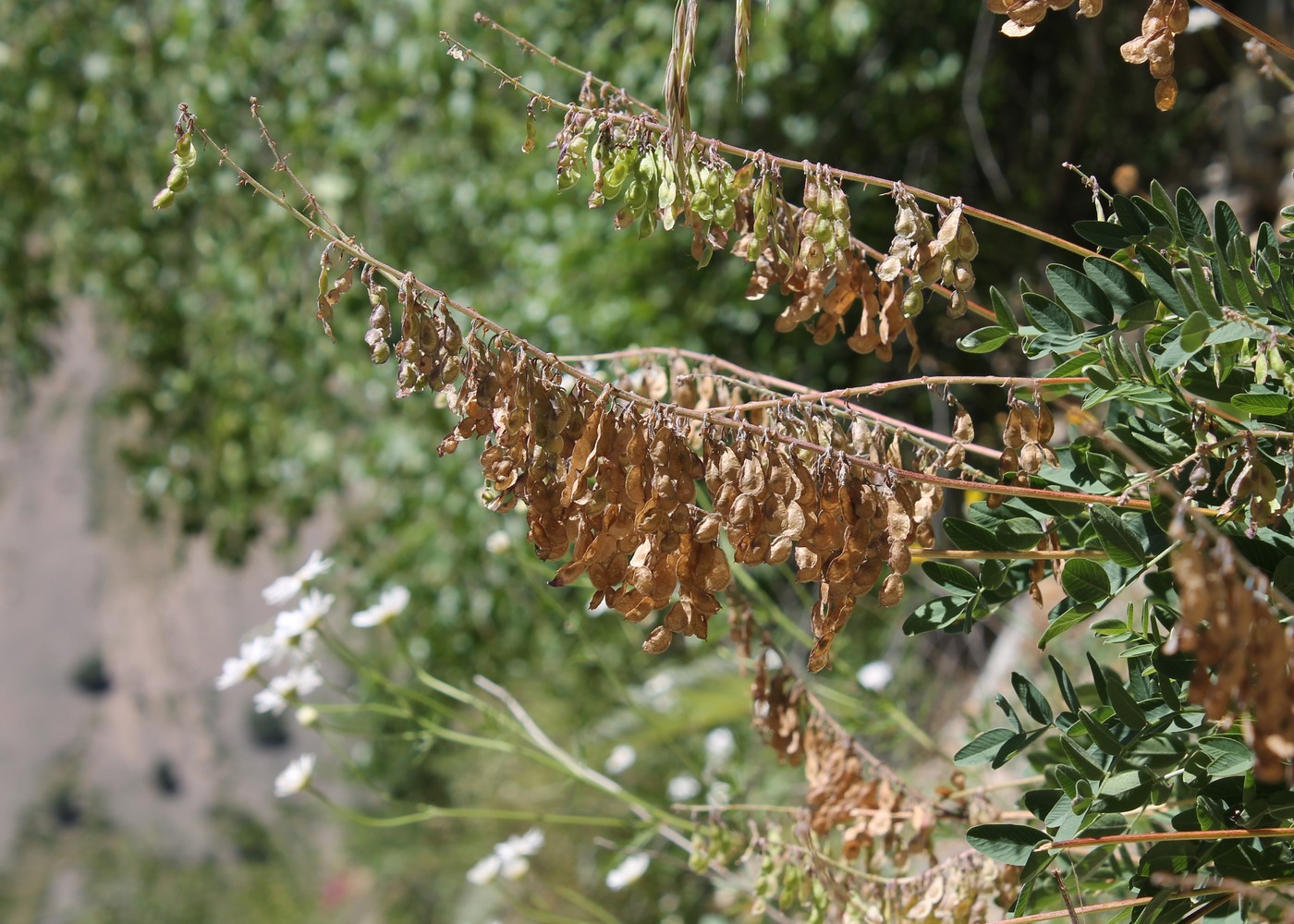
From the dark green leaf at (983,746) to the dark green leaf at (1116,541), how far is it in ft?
0.39

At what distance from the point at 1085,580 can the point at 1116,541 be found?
4cm

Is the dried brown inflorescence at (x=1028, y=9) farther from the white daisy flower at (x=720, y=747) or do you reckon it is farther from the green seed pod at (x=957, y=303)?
the white daisy flower at (x=720, y=747)

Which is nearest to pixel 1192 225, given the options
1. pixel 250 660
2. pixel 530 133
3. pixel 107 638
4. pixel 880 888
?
pixel 530 133

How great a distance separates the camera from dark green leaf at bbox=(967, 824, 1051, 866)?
549 mm

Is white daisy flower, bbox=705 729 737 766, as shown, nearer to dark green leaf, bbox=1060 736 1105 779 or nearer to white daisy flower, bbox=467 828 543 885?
white daisy flower, bbox=467 828 543 885

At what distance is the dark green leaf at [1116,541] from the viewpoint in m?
0.50

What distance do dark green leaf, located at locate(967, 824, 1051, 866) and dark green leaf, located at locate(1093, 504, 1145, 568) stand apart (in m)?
0.14

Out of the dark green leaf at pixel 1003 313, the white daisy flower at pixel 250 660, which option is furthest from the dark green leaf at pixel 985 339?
the white daisy flower at pixel 250 660

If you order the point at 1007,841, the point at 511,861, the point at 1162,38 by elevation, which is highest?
the point at 1162,38

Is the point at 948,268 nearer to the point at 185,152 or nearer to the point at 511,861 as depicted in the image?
the point at 185,152

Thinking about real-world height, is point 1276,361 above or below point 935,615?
above

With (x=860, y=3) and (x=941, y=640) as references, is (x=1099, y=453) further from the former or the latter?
(x=941, y=640)

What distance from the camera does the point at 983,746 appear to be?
58cm

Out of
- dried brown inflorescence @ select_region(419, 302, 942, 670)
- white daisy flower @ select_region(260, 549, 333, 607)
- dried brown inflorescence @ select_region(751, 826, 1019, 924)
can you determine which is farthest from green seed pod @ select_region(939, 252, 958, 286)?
white daisy flower @ select_region(260, 549, 333, 607)
